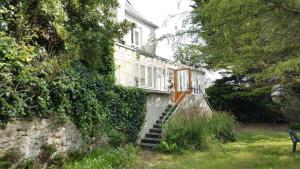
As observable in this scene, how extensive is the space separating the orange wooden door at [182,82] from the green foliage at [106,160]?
7.28m

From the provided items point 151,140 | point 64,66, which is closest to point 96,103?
point 64,66

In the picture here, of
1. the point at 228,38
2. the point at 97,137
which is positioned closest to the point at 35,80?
the point at 97,137

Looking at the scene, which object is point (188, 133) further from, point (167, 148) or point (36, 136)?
point (36, 136)

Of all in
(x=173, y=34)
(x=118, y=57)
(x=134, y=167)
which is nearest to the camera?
(x=173, y=34)

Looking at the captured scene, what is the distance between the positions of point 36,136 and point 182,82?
36.4 feet

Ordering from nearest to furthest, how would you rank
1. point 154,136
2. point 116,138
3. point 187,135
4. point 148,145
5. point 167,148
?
point 116,138 → point 167,148 → point 187,135 → point 148,145 → point 154,136

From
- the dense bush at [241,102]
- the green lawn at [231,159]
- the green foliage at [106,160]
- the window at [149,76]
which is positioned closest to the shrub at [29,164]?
the green foliage at [106,160]

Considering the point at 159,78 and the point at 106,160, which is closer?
the point at 106,160

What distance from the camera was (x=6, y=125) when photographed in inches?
320

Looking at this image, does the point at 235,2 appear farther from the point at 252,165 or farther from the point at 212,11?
the point at 252,165

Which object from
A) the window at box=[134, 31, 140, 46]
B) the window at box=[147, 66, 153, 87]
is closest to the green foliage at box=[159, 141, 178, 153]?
the window at box=[147, 66, 153, 87]

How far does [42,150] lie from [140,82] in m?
7.96

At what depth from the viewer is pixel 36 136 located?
9211 mm

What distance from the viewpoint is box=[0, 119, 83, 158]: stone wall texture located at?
828cm
